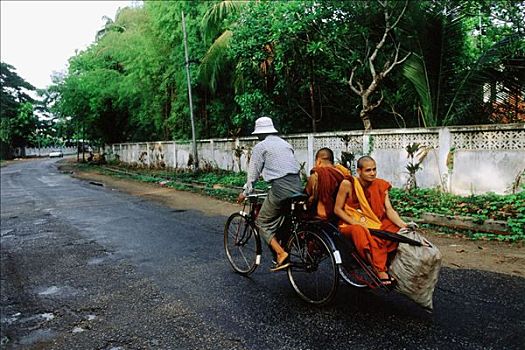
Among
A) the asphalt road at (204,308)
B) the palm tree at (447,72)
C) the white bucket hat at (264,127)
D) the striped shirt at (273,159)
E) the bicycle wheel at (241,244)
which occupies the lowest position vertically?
the asphalt road at (204,308)

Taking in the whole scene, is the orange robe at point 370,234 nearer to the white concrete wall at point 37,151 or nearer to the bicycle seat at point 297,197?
the bicycle seat at point 297,197

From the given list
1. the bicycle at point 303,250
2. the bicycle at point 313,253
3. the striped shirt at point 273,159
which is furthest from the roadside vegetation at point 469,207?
the striped shirt at point 273,159

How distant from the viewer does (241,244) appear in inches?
210

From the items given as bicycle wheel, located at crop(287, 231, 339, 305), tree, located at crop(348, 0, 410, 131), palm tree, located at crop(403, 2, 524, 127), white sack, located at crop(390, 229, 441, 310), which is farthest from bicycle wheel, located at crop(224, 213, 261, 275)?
tree, located at crop(348, 0, 410, 131)

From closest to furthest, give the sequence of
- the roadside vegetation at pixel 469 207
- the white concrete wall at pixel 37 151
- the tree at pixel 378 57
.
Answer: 1. the roadside vegetation at pixel 469 207
2. the tree at pixel 378 57
3. the white concrete wall at pixel 37 151

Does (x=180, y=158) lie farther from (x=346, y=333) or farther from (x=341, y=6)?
(x=346, y=333)

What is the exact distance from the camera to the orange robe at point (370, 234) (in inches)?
144

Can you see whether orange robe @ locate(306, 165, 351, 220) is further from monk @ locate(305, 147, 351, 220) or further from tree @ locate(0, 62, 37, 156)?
tree @ locate(0, 62, 37, 156)

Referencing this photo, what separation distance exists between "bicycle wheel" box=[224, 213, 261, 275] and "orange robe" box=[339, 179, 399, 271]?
139 cm

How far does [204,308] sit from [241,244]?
1.34 meters

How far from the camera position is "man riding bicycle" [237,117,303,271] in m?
4.36

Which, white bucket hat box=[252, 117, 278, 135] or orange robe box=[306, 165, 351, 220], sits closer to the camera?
orange robe box=[306, 165, 351, 220]

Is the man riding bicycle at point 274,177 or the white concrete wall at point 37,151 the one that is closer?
the man riding bicycle at point 274,177

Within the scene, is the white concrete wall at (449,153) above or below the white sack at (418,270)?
above
